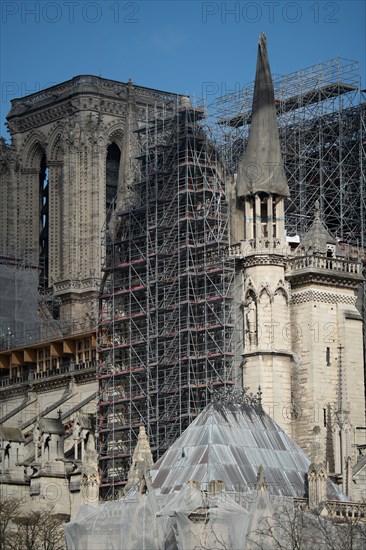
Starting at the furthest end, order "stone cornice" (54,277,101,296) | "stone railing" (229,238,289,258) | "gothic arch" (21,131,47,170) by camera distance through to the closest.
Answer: "gothic arch" (21,131,47,170), "stone cornice" (54,277,101,296), "stone railing" (229,238,289,258)

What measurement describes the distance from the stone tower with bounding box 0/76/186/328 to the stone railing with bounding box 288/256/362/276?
3441 cm

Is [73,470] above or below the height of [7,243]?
below

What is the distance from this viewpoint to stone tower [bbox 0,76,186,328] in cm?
12681

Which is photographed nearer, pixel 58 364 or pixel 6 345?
pixel 58 364

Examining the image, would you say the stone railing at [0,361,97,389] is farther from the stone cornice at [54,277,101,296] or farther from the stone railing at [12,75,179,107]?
the stone railing at [12,75,179,107]

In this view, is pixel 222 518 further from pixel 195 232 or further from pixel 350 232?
pixel 350 232

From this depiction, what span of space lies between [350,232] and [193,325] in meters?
11.9

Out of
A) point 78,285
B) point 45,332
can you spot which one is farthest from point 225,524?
point 78,285

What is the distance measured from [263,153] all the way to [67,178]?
40.0 m

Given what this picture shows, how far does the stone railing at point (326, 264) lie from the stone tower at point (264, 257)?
25.3 inches

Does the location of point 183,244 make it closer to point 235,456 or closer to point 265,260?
point 265,260

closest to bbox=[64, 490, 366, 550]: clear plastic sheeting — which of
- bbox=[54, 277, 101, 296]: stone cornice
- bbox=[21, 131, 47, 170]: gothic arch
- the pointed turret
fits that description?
the pointed turret

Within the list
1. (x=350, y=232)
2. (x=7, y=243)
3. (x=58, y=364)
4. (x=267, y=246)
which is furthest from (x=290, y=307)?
(x=7, y=243)

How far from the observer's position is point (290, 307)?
288 ft
